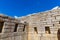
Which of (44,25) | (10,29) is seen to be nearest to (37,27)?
(44,25)

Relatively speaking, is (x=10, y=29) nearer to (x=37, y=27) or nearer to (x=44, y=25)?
(x=37, y=27)

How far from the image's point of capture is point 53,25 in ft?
17.9

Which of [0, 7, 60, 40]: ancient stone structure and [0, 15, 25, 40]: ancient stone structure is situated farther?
[0, 7, 60, 40]: ancient stone structure

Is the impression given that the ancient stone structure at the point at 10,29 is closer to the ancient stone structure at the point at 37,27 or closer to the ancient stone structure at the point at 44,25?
the ancient stone structure at the point at 37,27

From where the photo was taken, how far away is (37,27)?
5875 millimetres

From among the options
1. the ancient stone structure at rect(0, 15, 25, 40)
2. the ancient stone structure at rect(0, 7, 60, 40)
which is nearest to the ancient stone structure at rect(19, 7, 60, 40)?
the ancient stone structure at rect(0, 7, 60, 40)

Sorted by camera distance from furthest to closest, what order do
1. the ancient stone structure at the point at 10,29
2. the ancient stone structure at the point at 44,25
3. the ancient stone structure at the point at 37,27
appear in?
the ancient stone structure at the point at 44,25, the ancient stone structure at the point at 37,27, the ancient stone structure at the point at 10,29

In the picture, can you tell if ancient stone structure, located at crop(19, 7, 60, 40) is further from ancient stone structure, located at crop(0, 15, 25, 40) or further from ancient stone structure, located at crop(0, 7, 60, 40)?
ancient stone structure, located at crop(0, 15, 25, 40)

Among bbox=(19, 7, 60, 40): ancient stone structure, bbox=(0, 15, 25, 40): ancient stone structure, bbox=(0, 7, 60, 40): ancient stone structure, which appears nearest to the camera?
bbox=(0, 15, 25, 40): ancient stone structure

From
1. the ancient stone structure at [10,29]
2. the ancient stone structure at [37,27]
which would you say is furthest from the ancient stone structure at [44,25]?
the ancient stone structure at [10,29]

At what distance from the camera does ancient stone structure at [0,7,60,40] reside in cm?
496

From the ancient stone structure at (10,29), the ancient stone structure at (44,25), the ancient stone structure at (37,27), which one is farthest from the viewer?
the ancient stone structure at (44,25)

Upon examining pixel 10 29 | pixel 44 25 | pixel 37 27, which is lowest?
pixel 10 29

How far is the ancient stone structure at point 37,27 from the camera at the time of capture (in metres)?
4.96
